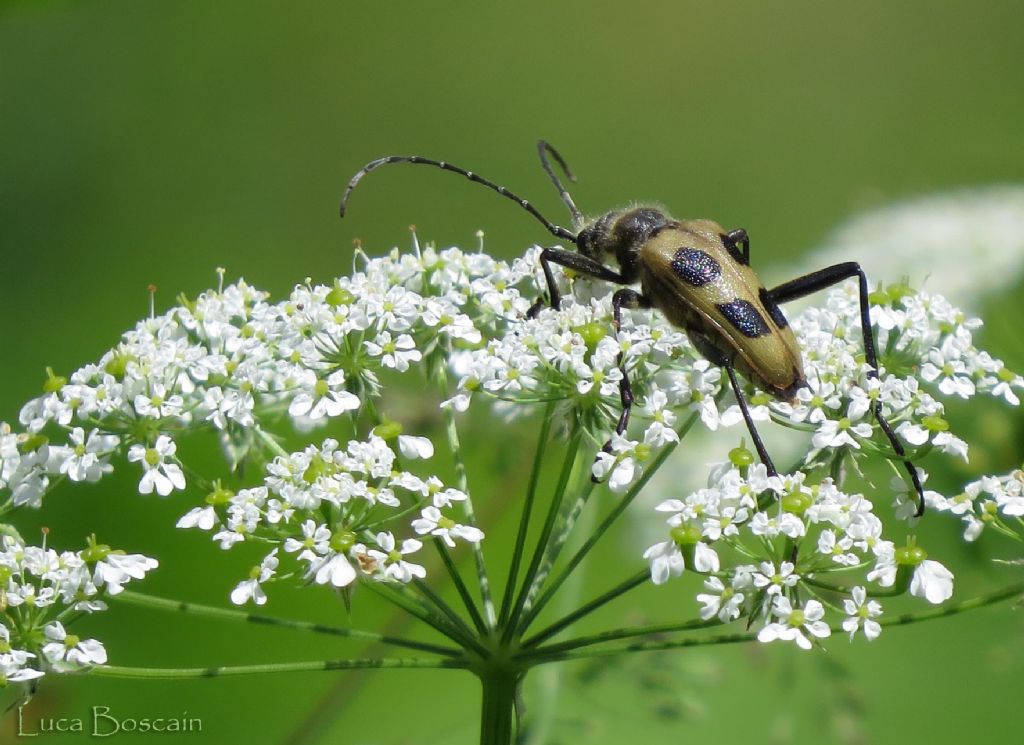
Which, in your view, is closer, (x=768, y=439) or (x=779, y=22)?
(x=768, y=439)

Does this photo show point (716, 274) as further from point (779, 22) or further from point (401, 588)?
point (779, 22)

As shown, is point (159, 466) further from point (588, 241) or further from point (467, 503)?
point (588, 241)

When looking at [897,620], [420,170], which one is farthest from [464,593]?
[420,170]

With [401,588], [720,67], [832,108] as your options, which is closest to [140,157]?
[720,67]

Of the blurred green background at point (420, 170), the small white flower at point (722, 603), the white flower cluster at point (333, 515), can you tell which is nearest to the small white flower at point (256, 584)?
the white flower cluster at point (333, 515)

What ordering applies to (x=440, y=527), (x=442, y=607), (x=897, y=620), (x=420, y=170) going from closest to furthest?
(x=897, y=620) → (x=440, y=527) → (x=442, y=607) → (x=420, y=170)
